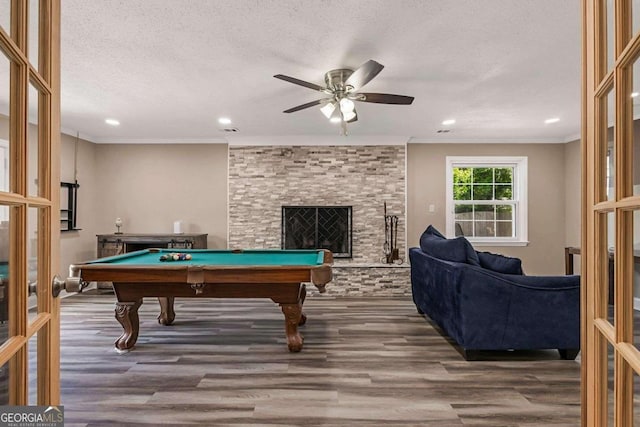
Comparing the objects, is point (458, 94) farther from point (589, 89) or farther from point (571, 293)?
point (589, 89)

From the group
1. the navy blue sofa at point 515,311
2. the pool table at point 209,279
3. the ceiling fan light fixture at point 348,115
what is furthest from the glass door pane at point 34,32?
the navy blue sofa at point 515,311

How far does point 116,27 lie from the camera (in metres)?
2.36

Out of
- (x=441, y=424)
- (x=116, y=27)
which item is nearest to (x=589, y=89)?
(x=441, y=424)

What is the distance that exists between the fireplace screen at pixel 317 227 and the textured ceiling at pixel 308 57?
146cm

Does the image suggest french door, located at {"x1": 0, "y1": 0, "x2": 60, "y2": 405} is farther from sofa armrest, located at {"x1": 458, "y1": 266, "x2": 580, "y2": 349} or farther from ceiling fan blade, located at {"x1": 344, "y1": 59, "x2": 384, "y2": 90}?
sofa armrest, located at {"x1": 458, "y1": 266, "x2": 580, "y2": 349}

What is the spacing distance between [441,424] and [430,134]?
425cm

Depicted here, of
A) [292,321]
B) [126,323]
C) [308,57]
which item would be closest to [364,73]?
[308,57]

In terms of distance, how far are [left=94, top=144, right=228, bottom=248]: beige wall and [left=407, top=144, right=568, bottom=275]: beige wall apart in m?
2.98

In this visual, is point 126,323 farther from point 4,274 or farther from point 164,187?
point 164,187

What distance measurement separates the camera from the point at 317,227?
5.61 m

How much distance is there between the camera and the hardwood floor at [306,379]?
203 cm

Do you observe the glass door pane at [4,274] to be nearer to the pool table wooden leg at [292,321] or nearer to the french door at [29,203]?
the french door at [29,203]

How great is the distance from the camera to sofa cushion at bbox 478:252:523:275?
284 cm

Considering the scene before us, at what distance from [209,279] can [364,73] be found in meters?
1.86
